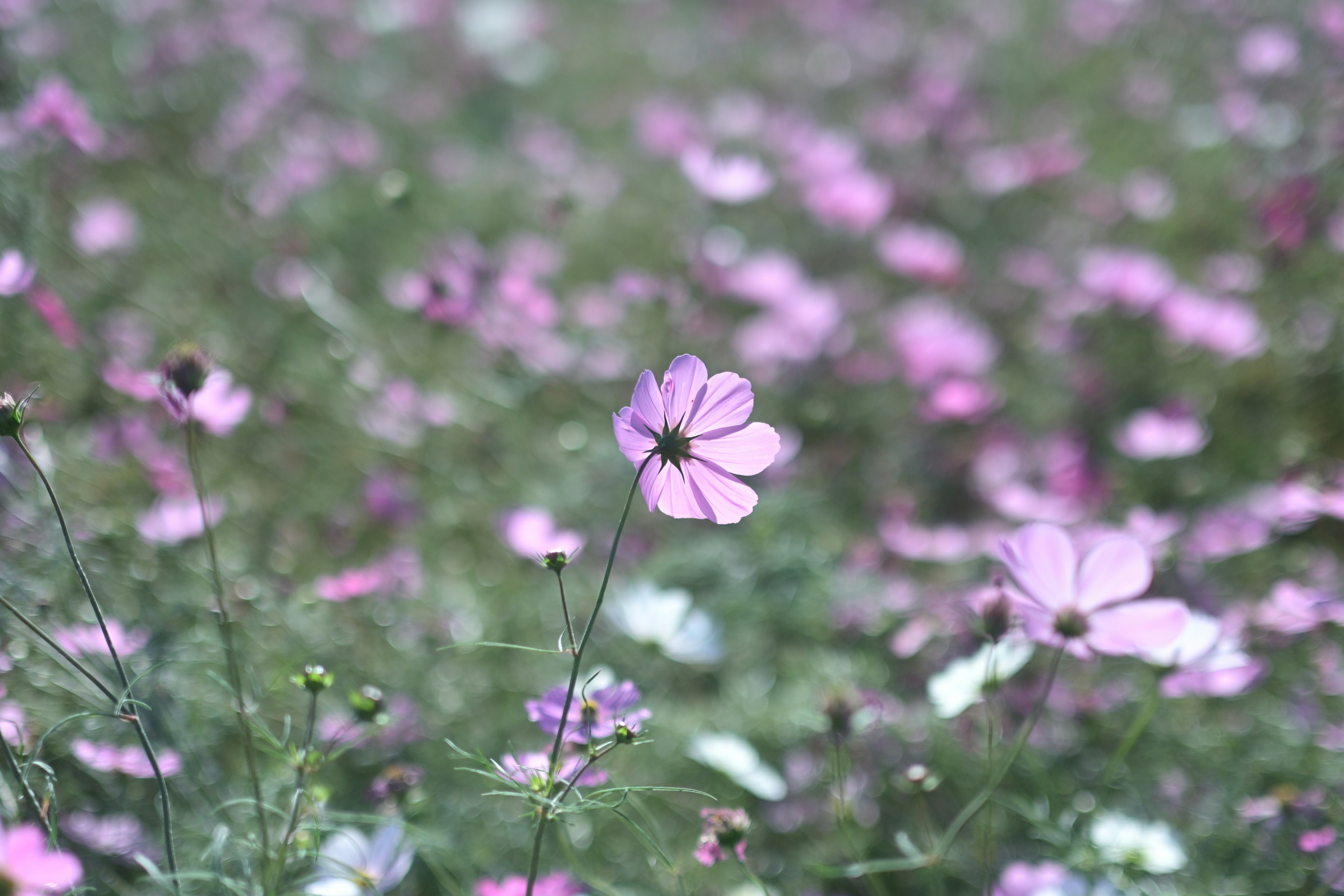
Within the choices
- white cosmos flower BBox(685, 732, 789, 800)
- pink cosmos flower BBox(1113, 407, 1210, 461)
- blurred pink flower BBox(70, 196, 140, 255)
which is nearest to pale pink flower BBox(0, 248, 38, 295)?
white cosmos flower BBox(685, 732, 789, 800)

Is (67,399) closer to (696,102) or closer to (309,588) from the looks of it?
(309,588)

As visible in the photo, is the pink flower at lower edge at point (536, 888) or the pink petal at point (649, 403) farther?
the pink flower at lower edge at point (536, 888)

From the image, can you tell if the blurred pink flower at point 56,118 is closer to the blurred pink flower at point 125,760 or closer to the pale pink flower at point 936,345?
the blurred pink flower at point 125,760

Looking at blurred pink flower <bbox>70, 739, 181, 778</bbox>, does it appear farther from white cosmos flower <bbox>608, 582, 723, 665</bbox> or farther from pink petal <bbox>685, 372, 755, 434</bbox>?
pink petal <bbox>685, 372, 755, 434</bbox>

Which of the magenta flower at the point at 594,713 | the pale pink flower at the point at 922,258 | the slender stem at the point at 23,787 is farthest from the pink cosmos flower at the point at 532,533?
the pale pink flower at the point at 922,258

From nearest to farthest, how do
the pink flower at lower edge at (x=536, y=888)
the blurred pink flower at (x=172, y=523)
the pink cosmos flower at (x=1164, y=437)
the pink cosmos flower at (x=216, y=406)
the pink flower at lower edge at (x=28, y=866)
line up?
the pink flower at lower edge at (x=28, y=866) → the pink flower at lower edge at (x=536, y=888) → the pink cosmos flower at (x=216, y=406) → the blurred pink flower at (x=172, y=523) → the pink cosmos flower at (x=1164, y=437)

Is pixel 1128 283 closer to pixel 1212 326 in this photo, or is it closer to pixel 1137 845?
pixel 1212 326

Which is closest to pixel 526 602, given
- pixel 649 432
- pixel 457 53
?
pixel 649 432
